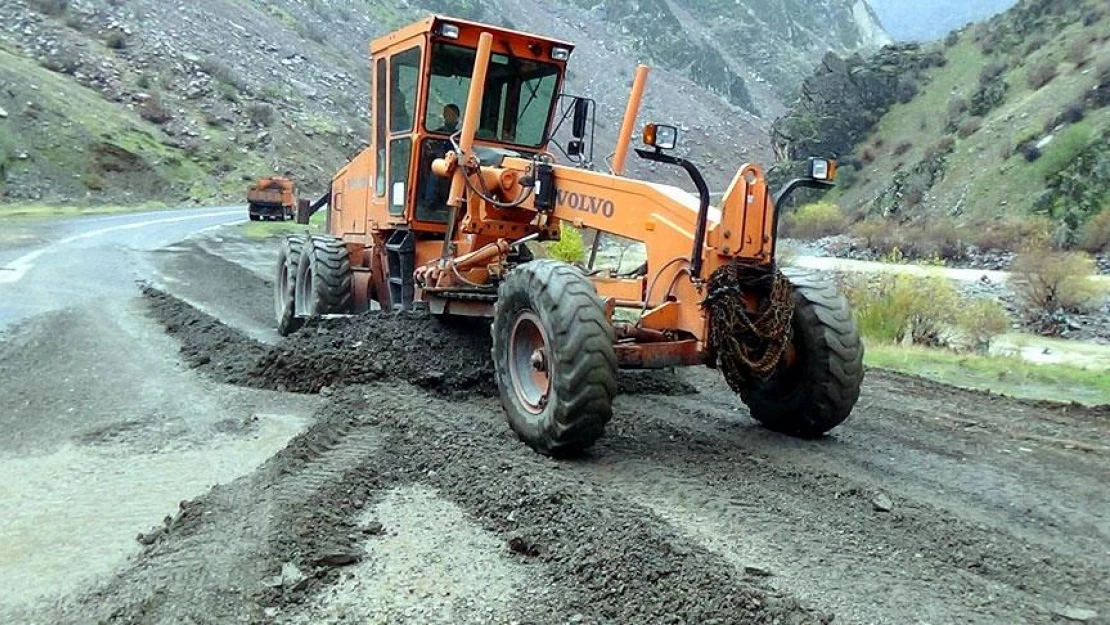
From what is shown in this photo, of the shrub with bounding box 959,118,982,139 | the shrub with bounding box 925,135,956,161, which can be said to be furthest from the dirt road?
the shrub with bounding box 959,118,982,139

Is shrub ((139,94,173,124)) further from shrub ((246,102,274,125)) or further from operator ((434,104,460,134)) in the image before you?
operator ((434,104,460,134))

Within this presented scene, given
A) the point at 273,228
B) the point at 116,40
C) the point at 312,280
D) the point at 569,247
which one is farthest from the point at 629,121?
the point at 116,40

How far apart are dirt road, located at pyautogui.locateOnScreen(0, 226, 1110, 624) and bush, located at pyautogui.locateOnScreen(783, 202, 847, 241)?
28645 millimetres

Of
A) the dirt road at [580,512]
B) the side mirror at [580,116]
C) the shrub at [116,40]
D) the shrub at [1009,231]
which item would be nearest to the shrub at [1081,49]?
the shrub at [1009,231]

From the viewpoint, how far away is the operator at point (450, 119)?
9023 mm

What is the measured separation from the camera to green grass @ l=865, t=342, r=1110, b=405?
9.78m

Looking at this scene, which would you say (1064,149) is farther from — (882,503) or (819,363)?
(882,503)

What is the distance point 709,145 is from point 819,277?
6714 centimetres

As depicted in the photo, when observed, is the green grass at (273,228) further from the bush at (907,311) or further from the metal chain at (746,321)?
the metal chain at (746,321)

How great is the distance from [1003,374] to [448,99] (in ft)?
20.6

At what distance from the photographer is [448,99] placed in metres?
8.99

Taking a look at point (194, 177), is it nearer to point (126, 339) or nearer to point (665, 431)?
point (126, 339)

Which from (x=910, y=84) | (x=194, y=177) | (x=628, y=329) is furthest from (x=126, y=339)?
(x=910, y=84)

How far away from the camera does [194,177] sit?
43688mm
